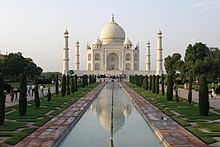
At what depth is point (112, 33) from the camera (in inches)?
2164

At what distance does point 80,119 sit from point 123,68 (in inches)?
1766

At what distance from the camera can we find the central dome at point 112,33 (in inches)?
2167

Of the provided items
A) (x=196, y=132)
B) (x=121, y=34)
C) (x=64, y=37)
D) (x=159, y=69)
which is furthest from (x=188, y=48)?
(x=196, y=132)

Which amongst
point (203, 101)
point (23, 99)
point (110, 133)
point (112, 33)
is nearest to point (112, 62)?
point (112, 33)

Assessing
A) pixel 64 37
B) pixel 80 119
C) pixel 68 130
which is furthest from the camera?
pixel 64 37

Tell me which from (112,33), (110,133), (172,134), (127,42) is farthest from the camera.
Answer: (112,33)

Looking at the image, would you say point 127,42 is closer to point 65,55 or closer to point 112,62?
point 112,62

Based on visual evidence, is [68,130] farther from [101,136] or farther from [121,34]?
[121,34]

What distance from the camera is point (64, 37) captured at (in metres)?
46.5

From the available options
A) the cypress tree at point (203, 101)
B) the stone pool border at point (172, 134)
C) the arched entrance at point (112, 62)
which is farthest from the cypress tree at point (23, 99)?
the arched entrance at point (112, 62)

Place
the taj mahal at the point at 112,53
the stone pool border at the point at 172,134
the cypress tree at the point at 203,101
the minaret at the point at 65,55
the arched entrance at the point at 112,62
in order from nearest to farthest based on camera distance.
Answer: the stone pool border at the point at 172,134
the cypress tree at the point at 203,101
the minaret at the point at 65,55
the taj mahal at the point at 112,53
the arched entrance at the point at 112,62

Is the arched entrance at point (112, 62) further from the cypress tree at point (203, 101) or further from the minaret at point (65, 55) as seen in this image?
the cypress tree at point (203, 101)

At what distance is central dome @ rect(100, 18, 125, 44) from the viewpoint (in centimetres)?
5503

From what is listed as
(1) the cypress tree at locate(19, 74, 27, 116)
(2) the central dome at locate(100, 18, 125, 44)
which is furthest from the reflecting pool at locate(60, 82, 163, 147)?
(2) the central dome at locate(100, 18, 125, 44)
